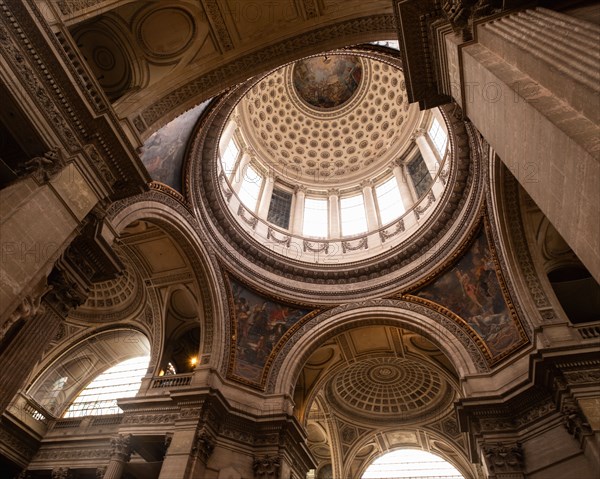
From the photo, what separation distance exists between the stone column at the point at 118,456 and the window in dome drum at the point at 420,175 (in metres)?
12.8

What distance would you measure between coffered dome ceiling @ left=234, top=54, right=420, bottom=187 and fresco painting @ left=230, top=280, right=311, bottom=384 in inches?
328

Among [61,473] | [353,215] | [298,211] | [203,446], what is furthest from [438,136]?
[61,473]

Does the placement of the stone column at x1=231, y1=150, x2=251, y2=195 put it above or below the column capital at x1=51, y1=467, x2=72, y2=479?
above

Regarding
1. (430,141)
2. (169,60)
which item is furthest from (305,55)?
(430,141)

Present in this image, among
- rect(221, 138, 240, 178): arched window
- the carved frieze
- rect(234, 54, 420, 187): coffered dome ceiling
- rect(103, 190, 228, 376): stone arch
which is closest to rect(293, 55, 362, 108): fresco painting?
rect(234, 54, 420, 187): coffered dome ceiling

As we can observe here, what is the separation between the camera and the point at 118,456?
10859 millimetres

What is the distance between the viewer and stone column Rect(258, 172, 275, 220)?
17984 millimetres

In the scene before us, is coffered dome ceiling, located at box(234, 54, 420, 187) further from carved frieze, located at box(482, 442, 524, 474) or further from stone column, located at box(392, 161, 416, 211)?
carved frieze, located at box(482, 442, 524, 474)

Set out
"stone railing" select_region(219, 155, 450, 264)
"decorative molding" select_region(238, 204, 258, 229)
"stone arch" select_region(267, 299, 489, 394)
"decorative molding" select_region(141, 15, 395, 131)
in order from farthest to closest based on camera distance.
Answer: "decorative molding" select_region(238, 204, 258, 229)
"stone railing" select_region(219, 155, 450, 264)
"stone arch" select_region(267, 299, 489, 394)
"decorative molding" select_region(141, 15, 395, 131)

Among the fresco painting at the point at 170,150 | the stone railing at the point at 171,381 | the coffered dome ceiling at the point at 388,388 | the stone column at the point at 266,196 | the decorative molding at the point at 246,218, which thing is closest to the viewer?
the fresco painting at the point at 170,150

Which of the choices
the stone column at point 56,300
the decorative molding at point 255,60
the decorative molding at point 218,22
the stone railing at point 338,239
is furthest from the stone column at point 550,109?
the stone railing at point 338,239

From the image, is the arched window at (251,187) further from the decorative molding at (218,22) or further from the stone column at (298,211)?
the decorative molding at (218,22)

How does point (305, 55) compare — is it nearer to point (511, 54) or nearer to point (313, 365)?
point (511, 54)

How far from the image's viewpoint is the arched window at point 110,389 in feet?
47.6
